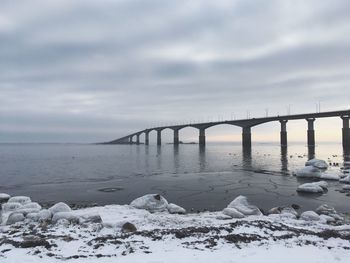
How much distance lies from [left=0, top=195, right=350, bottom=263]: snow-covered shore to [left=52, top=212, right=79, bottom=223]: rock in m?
0.05

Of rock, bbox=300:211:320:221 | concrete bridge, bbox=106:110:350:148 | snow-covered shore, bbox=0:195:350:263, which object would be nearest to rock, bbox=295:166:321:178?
snow-covered shore, bbox=0:195:350:263

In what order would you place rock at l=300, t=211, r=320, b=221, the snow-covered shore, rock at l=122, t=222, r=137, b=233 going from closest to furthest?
the snow-covered shore < rock at l=122, t=222, r=137, b=233 < rock at l=300, t=211, r=320, b=221

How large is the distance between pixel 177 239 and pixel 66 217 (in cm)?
582

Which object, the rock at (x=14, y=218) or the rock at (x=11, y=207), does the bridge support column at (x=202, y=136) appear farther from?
the rock at (x=14, y=218)

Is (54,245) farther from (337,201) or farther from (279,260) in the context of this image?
(337,201)

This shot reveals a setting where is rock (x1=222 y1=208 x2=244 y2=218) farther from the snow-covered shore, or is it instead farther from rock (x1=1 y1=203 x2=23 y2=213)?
rock (x1=1 y1=203 x2=23 y2=213)

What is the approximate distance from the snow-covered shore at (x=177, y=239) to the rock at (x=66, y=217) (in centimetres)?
5

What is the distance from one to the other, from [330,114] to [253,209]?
10237 centimetres

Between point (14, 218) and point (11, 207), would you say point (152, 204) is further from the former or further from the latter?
point (11, 207)

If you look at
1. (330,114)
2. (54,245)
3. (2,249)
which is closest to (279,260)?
(54,245)

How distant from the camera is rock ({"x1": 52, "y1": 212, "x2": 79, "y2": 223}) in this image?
1424cm

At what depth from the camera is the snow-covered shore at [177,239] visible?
372 inches

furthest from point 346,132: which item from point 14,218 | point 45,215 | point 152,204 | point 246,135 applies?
point 14,218

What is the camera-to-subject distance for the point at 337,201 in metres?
20.7
